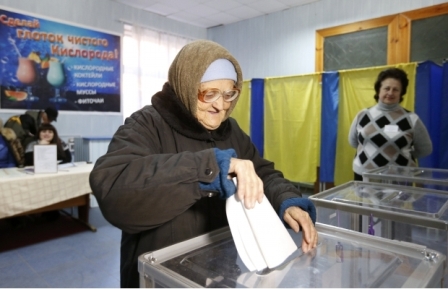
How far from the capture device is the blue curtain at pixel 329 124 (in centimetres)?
394

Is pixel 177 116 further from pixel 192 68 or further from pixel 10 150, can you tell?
pixel 10 150

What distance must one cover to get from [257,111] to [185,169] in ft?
13.5

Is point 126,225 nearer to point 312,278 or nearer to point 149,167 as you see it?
point 149,167

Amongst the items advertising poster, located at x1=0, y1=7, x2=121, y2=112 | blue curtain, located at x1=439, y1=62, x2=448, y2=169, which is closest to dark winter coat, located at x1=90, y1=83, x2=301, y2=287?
blue curtain, located at x1=439, y1=62, x2=448, y2=169

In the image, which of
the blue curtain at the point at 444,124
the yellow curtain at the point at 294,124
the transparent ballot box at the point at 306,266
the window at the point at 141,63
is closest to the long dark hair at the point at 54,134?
the window at the point at 141,63

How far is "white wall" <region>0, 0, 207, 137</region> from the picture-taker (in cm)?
380

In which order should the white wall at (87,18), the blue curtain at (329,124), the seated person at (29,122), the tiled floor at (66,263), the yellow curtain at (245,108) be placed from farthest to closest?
1. the yellow curtain at (245,108)
2. the blue curtain at (329,124)
3. the white wall at (87,18)
4. the seated person at (29,122)
5. the tiled floor at (66,263)

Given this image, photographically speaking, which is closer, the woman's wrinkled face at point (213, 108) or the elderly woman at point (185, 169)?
the elderly woman at point (185, 169)

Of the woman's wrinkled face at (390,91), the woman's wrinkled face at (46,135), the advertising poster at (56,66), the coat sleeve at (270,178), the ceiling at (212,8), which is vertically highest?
the ceiling at (212,8)

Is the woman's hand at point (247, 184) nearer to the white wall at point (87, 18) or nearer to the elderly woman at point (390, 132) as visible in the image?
the elderly woman at point (390, 132)

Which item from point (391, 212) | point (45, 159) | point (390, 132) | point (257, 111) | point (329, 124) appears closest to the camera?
point (391, 212)

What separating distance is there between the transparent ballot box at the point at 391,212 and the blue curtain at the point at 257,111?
10.1 ft

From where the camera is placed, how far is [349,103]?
3.85 meters

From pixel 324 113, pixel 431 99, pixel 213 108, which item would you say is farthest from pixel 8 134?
pixel 431 99
